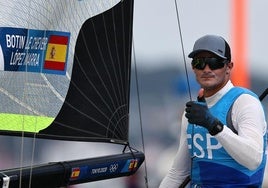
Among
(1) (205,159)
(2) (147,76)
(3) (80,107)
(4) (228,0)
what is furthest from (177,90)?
(1) (205,159)

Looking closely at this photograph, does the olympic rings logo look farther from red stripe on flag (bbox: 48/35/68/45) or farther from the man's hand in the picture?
the man's hand

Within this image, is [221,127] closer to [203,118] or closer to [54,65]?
[203,118]

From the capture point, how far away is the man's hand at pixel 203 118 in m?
1.02

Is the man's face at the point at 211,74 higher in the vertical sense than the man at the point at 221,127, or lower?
higher

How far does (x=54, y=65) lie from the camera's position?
4.92 feet

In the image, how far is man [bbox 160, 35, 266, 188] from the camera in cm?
103

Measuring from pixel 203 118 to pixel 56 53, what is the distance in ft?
1.84

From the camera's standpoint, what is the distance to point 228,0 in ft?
12.7

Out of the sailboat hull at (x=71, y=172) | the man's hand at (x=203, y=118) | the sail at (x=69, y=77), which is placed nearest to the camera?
the man's hand at (x=203, y=118)

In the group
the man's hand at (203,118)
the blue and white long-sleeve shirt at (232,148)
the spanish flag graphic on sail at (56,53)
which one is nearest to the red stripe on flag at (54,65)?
the spanish flag graphic on sail at (56,53)

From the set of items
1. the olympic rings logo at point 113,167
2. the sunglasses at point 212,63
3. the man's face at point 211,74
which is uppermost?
the sunglasses at point 212,63

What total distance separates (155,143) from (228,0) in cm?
95

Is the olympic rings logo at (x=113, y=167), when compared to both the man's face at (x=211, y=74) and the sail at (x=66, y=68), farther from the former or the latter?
the man's face at (x=211, y=74)

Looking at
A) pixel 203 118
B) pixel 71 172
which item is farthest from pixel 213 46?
pixel 71 172
